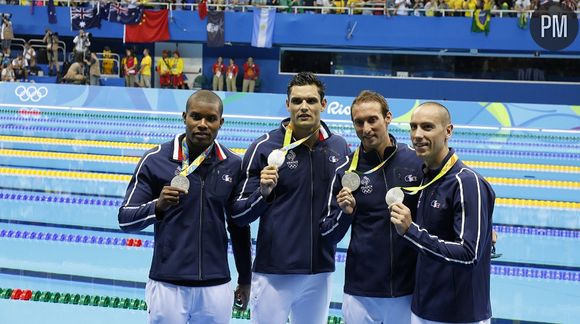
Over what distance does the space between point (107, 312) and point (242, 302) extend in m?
2.15

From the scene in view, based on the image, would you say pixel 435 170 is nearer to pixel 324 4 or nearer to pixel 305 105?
pixel 305 105

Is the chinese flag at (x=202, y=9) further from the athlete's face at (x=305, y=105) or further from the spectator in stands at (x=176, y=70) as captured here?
the athlete's face at (x=305, y=105)

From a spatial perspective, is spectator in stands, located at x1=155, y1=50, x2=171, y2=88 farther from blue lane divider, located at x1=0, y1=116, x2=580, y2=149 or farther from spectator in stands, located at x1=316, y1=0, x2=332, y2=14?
blue lane divider, located at x1=0, y1=116, x2=580, y2=149

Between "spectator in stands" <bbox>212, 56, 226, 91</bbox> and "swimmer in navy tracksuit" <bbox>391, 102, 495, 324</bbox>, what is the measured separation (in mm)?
19131

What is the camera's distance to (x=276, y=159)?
3.18 meters

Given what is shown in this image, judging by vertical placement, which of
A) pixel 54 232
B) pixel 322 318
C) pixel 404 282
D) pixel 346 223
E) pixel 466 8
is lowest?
pixel 54 232

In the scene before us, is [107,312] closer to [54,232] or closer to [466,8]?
[54,232]

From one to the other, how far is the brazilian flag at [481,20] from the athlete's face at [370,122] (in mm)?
17948

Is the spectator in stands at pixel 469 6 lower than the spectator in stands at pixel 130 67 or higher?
higher

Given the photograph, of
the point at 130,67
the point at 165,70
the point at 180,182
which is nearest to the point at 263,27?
the point at 165,70

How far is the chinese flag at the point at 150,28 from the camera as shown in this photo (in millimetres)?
21922

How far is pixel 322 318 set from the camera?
353 cm

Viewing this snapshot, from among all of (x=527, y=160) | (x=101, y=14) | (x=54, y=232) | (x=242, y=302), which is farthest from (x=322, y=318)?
(x=101, y=14)

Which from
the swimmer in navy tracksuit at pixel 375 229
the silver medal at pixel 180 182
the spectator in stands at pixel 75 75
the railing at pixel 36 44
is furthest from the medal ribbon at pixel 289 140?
the railing at pixel 36 44
